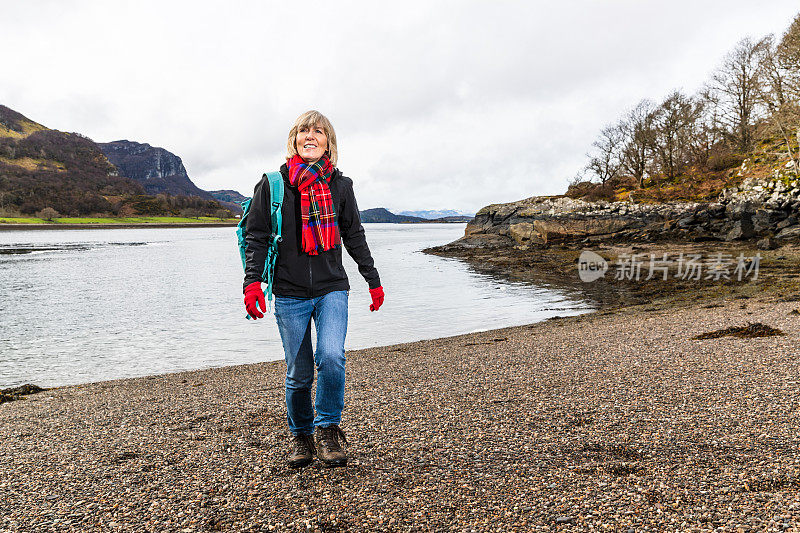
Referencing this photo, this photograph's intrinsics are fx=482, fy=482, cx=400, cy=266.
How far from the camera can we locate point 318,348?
155 inches

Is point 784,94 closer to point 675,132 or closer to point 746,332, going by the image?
point 675,132

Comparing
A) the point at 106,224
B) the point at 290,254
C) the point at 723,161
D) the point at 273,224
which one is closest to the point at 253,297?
the point at 290,254

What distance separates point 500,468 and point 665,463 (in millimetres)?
1350

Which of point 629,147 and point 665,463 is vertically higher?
point 629,147

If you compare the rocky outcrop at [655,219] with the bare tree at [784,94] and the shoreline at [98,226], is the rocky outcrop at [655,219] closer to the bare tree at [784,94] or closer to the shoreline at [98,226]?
the bare tree at [784,94]

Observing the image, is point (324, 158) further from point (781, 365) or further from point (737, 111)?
point (737, 111)

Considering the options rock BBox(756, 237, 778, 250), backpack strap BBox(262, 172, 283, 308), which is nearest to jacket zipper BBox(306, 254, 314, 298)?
backpack strap BBox(262, 172, 283, 308)

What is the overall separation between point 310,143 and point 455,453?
120 inches

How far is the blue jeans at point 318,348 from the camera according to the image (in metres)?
3.91

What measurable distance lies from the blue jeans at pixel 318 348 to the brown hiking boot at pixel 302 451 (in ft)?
0.74

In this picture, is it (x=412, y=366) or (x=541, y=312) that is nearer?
(x=412, y=366)

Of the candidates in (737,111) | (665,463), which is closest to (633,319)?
(665,463)

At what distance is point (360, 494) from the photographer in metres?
3.68

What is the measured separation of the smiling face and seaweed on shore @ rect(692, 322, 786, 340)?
30.2 ft
